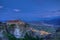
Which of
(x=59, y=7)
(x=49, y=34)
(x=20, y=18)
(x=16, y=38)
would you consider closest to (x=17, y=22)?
(x=20, y=18)

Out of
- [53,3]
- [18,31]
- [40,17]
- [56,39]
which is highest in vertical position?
[53,3]

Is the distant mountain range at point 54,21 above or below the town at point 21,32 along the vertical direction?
above

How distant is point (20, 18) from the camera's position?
145cm

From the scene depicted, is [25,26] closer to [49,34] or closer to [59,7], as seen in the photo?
[49,34]

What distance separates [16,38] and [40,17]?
318mm

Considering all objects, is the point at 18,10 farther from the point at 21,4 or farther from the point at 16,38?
the point at 16,38

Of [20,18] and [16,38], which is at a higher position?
[20,18]

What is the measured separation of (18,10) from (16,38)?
28cm

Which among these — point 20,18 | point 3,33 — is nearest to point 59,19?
point 20,18

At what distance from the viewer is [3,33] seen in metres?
1.44

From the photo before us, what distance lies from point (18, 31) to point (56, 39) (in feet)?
1.27

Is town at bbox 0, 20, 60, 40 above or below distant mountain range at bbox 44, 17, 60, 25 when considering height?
below

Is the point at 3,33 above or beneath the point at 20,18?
beneath

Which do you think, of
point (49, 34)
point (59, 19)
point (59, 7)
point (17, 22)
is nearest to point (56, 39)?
point (49, 34)
